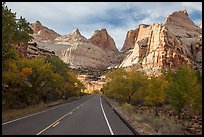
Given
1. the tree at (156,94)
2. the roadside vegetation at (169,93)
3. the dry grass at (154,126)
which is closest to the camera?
the dry grass at (154,126)

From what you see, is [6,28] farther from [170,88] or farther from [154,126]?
[170,88]

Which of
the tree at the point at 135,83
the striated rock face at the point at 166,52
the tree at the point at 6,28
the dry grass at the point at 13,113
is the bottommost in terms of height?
the dry grass at the point at 13,113

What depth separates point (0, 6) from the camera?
58.4ft

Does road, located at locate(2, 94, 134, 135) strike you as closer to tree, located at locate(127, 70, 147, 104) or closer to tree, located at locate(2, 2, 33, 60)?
tree, located at locate(2, 2, 33, 60)

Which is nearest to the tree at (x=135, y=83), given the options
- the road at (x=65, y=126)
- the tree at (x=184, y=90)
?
the tree at (x=184, y=90)

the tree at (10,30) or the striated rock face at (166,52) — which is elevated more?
the striated rock face at (166,52)

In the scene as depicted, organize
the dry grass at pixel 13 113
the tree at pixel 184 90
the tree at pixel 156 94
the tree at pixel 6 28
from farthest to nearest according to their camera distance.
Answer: the tree at pixel 156 94 < the tree at pixel 184 90 < the dry grass at pixel 13 113 < the tree at pixel 6 28

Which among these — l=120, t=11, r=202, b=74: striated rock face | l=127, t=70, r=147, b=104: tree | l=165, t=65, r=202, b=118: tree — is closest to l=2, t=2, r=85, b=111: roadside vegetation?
l=127, t=70, r=147, b=104: tree

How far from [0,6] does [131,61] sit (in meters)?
152

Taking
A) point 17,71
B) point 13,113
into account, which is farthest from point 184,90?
point 17,71

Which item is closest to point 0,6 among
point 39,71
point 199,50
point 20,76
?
point 20,76

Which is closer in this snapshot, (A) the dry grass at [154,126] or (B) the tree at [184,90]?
(A) the dry grass at [154,126]

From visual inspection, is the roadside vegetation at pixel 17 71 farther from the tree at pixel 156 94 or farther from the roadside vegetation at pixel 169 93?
the tree at pixel 156 94

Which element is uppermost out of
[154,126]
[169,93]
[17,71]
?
[17,71]
